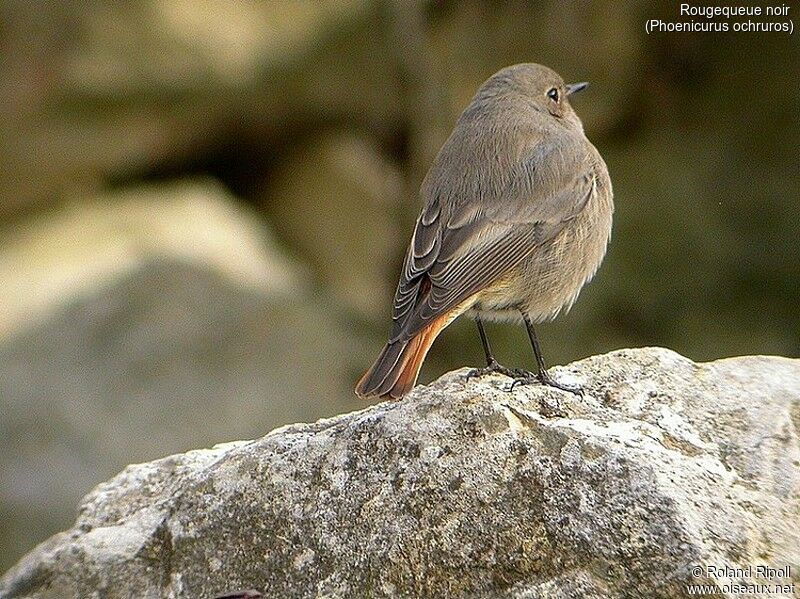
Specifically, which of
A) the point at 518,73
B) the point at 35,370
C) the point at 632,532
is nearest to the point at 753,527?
the point at 632,532

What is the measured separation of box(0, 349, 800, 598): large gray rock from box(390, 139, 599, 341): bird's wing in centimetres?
56

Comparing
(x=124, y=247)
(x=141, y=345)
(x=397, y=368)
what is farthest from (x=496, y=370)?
(x=124, y=247)

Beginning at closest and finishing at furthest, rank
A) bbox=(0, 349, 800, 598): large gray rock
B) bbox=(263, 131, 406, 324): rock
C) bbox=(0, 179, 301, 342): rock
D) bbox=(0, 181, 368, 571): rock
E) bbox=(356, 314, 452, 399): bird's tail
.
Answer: bbox=(0, 349, 800, 598): large gray rock
bbox=(356, 314, 452, 399): bird's tail
bbox=(0, 181, 368, 571): rock
bbox=(0, 179, 301, 342): rock
bbox=(263, 131, 406, 324): rock

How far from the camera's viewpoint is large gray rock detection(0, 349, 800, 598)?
406cm

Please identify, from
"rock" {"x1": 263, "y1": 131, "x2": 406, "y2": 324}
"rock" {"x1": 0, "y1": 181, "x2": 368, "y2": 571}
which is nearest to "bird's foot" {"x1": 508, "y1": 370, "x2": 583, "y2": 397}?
"rock" {"x1": 0, "y1": 181, "x2": 368, "y2": 571}

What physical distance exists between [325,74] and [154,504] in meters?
7.60

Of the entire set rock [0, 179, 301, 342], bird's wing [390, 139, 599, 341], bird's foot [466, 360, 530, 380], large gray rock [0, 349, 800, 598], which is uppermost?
rock [0, 179, 301, 342]

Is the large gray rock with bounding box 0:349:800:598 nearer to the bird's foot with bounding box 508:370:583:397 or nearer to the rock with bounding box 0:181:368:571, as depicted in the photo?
the bird's foot with bounding box 508:370:583:397

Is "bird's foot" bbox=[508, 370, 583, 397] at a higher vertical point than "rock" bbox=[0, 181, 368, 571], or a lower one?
lower

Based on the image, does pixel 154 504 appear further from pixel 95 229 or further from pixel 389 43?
pixel 389 43

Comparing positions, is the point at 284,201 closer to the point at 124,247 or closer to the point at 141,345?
the point at 124,247

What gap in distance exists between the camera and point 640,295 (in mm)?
12367

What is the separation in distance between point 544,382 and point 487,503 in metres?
0.82

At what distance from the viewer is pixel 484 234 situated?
5516mm
